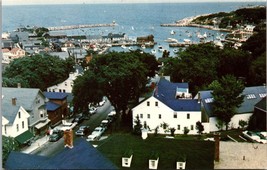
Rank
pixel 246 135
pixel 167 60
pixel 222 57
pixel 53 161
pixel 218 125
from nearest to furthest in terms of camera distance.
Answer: pixel 53 161 → pixel 246 135 → pixel 218 125 → pixel 222 57 → pixel 167 60

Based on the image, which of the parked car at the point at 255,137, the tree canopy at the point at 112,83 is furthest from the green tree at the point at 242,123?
the tree canopy at the point at 112,83

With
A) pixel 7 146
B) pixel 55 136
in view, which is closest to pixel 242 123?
pixel 55 136

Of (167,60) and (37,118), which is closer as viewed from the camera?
(37,118)

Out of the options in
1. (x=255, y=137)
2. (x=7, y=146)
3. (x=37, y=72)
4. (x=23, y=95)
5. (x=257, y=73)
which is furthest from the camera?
(x=37, y=72)

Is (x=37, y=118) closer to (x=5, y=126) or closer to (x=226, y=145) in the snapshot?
(x=5, y=126)

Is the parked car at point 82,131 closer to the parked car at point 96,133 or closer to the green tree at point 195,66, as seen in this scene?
the parked car at point 96,133

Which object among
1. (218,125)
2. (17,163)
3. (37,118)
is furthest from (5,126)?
(218,125)

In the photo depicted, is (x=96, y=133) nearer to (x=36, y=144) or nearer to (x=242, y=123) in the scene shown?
(x=36, y=144)
